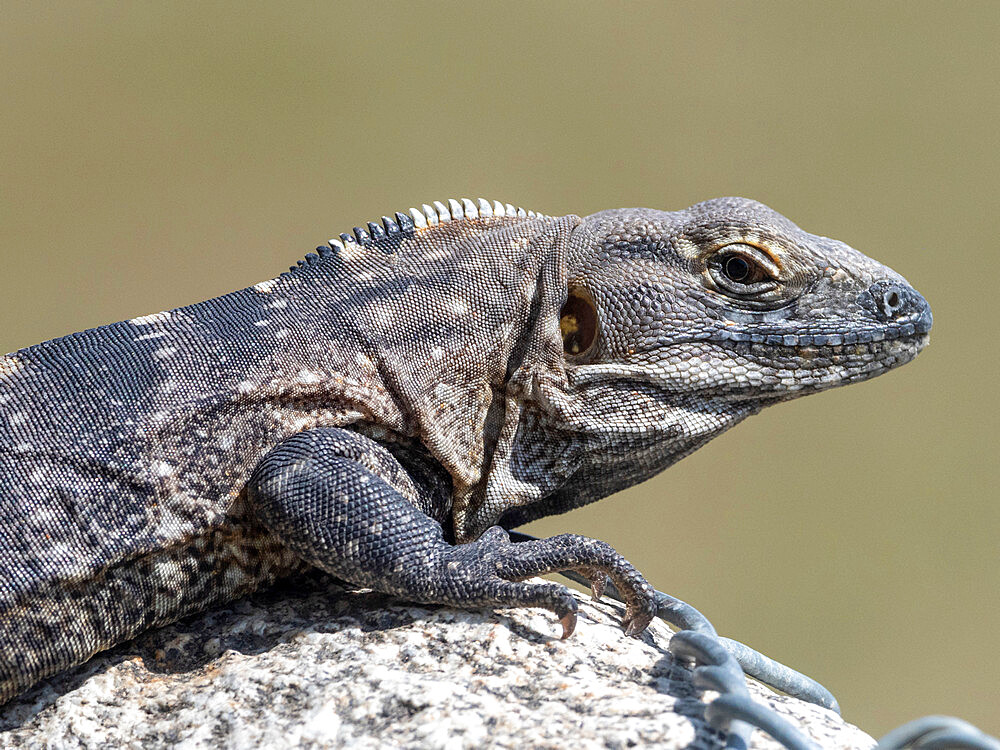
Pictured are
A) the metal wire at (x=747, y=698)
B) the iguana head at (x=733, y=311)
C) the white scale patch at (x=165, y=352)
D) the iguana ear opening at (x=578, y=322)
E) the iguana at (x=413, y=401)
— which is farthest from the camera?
the iguana ear opening at (x=578, y=322)

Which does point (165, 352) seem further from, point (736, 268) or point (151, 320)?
point (736, 268)

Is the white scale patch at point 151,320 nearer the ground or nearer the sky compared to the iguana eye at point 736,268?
nearer the ground

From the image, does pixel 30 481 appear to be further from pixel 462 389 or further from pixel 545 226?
pixel 545 226

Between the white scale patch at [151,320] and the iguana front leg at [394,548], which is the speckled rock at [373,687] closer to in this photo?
the iguana front leg at [394,548]

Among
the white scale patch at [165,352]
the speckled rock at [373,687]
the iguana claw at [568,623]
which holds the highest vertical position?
the white scale patch at [165,352]

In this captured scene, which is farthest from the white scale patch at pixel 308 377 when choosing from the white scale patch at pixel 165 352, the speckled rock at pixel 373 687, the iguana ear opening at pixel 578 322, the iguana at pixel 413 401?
the iguana ear opening at pixel 578 322

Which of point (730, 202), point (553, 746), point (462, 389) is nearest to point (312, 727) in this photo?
point (553, 746)
